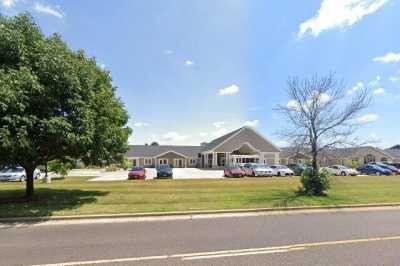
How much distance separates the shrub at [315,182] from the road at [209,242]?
498 centimetres

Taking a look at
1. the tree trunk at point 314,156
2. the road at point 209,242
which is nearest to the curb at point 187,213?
the road at point 209,242

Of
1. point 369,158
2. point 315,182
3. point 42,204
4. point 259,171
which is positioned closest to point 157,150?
point 259,171

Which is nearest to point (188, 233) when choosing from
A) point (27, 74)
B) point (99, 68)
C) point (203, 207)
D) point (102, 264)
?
point (102, 264)

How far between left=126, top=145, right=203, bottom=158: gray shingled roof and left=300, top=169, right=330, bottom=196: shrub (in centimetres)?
5774

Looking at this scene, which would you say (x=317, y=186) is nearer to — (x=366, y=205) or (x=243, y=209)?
(x=366, y=205)

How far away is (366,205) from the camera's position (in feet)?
47.0

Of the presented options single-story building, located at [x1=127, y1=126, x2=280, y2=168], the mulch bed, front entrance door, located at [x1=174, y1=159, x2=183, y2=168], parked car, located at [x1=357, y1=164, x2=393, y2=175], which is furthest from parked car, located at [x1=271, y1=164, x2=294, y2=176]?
front entrance door, located at [x1=174, y1=159, x2=183, y2=168]

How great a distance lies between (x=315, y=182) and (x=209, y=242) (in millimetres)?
10118

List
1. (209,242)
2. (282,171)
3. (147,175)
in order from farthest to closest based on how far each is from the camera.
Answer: (147,175) < (282,171) < (209,242)

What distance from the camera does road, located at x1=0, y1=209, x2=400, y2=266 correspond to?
21.3 feet

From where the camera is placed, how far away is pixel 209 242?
26.0ft

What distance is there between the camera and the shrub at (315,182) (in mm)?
Result: 16281

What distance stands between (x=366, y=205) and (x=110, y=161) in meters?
12.1

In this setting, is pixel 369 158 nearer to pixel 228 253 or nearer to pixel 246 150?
pixel 246 150
